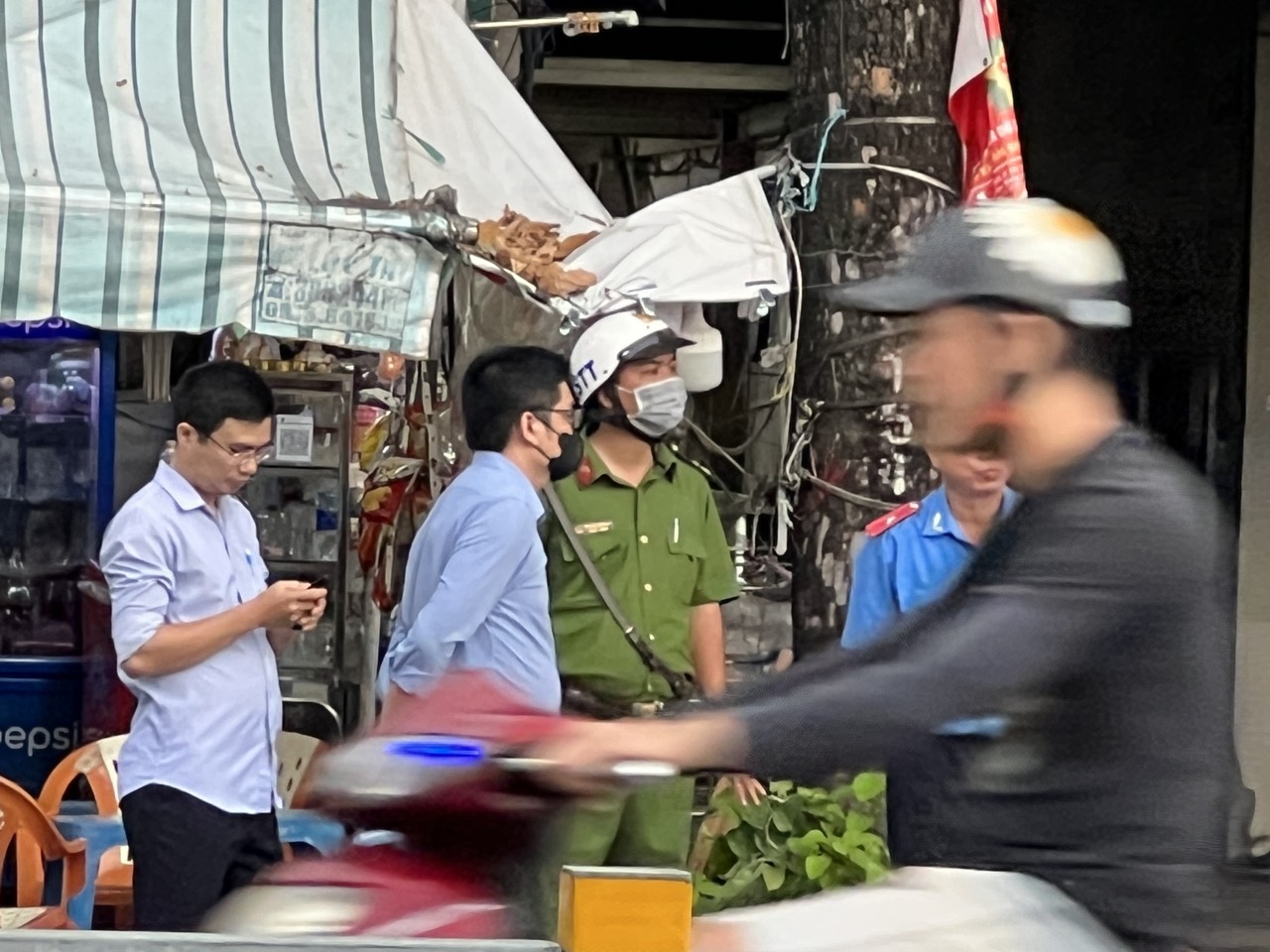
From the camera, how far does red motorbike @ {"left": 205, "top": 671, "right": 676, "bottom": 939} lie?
232 centimetres

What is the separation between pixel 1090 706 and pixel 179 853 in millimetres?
2666

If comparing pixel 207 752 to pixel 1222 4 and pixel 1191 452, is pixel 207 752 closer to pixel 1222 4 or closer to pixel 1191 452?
pixel 1191 452

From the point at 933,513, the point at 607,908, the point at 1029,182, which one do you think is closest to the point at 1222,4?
the point at 1029,182

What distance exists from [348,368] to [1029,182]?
120 inches

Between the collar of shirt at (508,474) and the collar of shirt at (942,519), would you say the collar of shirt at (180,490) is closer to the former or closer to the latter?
the collar of shirt at (508,474)

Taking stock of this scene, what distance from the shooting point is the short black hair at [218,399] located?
4578 mm

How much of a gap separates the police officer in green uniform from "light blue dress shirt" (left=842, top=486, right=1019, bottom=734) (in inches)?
33.1

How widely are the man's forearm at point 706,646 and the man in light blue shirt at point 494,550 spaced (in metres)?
0.56

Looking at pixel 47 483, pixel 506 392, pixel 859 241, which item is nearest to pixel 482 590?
pixel 506 392

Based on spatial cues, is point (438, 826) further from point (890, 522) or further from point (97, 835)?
point (97, 835)

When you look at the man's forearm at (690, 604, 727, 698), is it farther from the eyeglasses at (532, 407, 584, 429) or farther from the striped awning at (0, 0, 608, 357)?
the striped awning at (0, 0, 608, 357)

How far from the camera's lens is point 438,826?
7.70ft

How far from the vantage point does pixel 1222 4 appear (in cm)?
811

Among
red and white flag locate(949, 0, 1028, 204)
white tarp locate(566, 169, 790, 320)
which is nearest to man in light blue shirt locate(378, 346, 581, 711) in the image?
white tarp locate(566, 169, 790, 320)
